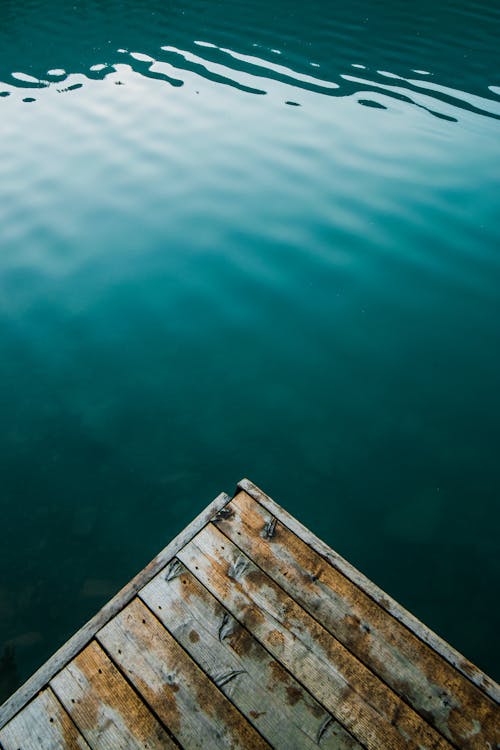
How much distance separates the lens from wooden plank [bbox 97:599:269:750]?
219cm

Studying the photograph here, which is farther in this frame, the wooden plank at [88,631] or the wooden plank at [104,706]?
the wooden plank at [88,631]

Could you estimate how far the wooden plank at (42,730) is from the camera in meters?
2.19

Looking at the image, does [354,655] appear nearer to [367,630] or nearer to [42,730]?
[367,630]

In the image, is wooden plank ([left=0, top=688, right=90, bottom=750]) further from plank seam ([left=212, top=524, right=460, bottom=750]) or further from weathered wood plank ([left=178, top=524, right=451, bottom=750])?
plank seam ([left=212, top=524, right=460, bottom=750])

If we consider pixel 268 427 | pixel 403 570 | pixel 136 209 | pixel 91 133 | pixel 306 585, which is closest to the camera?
pixel 306 585

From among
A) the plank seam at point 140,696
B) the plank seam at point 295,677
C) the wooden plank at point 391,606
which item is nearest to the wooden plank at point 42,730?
the plank seam at point 140,696

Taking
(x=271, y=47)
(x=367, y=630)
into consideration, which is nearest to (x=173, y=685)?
(x=367, y=630)

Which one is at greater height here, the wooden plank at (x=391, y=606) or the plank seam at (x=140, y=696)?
the wooden plank at (x=391, y=606)

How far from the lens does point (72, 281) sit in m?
5.82

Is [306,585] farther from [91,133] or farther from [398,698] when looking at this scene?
[91,133]

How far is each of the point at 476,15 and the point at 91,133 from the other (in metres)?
12.3

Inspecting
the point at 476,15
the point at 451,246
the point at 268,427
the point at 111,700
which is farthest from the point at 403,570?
the point at 476,15

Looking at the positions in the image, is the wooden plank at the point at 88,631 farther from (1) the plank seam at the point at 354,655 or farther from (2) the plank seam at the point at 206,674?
(1) the plank seam at the point at 354,655

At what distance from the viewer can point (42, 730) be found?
2.23 meters
